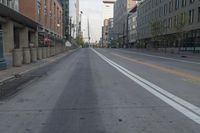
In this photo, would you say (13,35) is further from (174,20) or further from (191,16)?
(174,20)

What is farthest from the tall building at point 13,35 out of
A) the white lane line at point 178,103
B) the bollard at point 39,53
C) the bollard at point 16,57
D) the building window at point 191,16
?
the building window at point 191,16

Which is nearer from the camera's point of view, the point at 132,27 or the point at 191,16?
the point at 191,16

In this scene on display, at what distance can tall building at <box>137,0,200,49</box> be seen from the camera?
59206 mm

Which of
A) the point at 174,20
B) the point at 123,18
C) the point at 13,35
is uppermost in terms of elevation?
the point at 123,18

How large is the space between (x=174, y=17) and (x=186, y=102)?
215 feet

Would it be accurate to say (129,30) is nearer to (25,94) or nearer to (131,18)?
(131,18)

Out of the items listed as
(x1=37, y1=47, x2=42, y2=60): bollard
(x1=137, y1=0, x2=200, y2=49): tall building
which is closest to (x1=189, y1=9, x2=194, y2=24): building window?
(x1=137, y1=0, x2=200, y2=49): tall building

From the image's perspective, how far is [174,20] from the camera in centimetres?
7175

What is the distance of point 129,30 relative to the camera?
149 meters

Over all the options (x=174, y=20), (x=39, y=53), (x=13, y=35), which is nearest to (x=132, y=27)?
(x=174, y=20)

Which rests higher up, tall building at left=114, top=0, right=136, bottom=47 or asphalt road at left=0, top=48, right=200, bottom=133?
tall building at left=114, top=0, right=136, bottom=47

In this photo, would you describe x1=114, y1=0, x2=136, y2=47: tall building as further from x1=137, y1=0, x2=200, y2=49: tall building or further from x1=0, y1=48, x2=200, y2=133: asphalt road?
x1=0, y1=48, x2=200, y2=133: asphalt road

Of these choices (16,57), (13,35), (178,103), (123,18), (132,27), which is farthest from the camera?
(123,18)

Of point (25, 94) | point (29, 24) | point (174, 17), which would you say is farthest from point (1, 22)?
point (174, 17)
